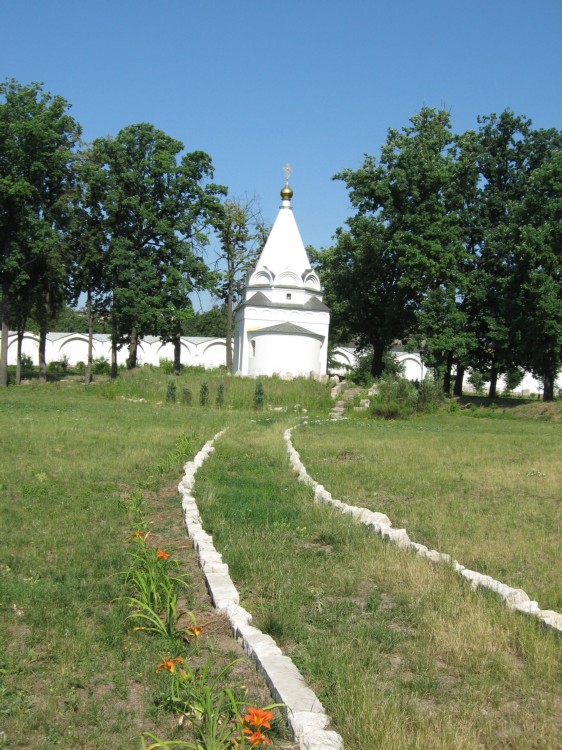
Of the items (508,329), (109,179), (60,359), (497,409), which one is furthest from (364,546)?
(60,359)

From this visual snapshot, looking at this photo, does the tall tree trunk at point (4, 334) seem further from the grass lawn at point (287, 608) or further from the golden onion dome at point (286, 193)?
the grass lawn at point (287, 608)

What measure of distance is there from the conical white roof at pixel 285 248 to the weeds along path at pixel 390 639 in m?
33.7

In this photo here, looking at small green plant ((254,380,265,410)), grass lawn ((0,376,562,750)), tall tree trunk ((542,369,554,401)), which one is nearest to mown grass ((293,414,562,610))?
grass lawn ((0,376,562,750))

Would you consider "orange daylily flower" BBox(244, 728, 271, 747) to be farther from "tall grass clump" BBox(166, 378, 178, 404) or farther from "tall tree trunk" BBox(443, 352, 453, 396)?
"tall tree trunk" BBox(443, 352, 453, 396)

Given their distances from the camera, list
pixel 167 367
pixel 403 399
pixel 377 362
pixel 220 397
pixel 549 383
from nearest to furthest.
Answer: pixel 403 399, pixel 220 397, pixel 549 383, pixel 377 362, pixel 167 367

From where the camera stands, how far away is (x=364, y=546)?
682 cm

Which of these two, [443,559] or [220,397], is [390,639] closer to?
[443,559]

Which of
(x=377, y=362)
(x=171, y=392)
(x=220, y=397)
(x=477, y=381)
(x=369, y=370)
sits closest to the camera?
(x=220, y=397)

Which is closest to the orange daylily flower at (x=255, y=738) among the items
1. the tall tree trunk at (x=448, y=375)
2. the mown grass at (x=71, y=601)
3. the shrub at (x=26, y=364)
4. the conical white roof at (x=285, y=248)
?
the mown grass at (x=71, y=601)

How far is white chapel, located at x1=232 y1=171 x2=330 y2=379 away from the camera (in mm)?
37188

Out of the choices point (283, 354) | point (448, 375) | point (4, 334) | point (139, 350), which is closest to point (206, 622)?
point (4, 334)

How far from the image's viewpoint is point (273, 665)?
13.6ft

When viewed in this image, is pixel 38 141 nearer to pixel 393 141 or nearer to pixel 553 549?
pixel 393 141

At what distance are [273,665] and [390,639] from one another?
A: 3.22 feet
